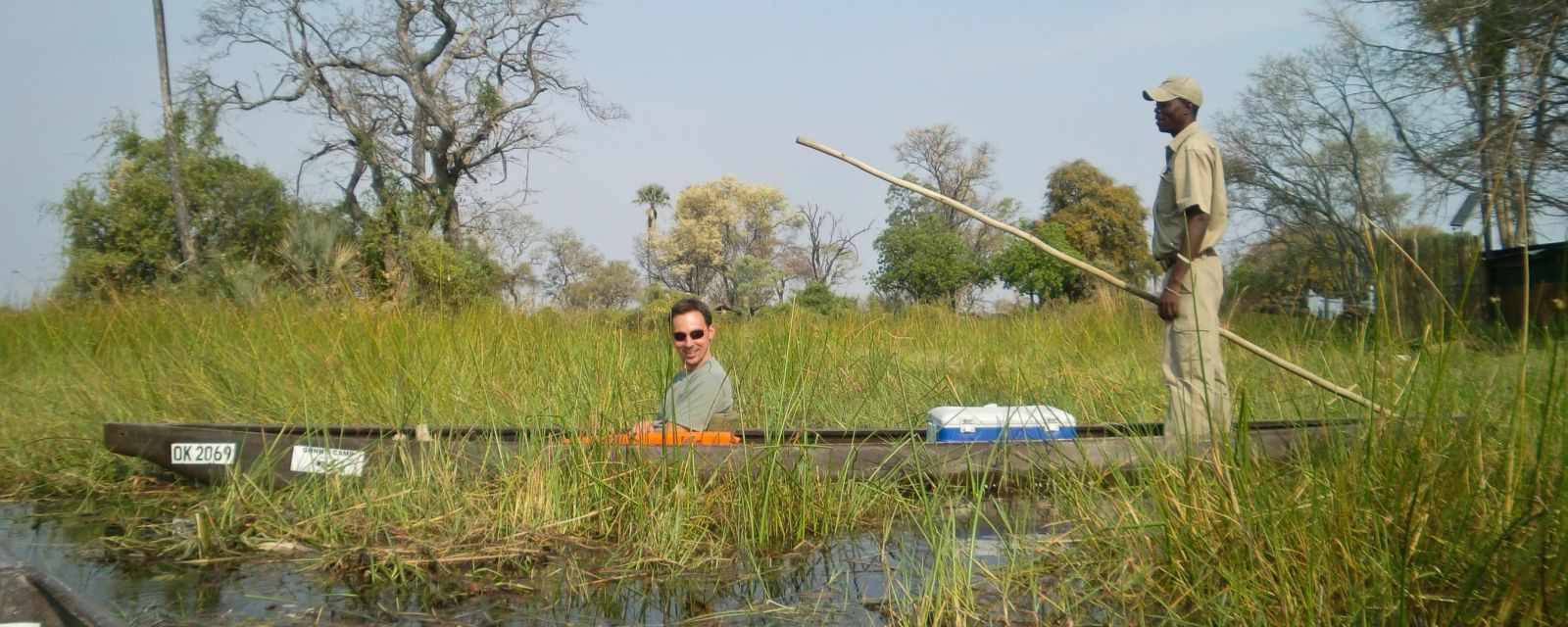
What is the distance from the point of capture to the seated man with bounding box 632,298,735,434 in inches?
204

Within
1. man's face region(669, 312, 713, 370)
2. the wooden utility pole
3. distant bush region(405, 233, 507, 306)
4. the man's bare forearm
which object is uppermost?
the wooden utility pole

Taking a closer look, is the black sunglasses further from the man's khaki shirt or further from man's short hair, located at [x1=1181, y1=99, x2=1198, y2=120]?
man's short hair, located at [x1=1181, y1=99, x2=1198, y2=120]

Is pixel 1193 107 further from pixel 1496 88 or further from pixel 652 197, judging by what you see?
pixel 652 197

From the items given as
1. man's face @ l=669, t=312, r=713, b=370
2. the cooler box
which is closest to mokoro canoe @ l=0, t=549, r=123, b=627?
man's face @ l=669, t=312, r=713, b=370

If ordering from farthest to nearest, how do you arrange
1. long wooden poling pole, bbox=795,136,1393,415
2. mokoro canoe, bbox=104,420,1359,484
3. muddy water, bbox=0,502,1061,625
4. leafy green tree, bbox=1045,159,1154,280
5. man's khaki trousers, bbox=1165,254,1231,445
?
leafy green tree, bbox=1045,159,1154,280, man's khaki trousers, bbox=1165,254,1231,445, mokoro canoe, bbox=104,420,1359,484, long wooden poling pole, bbox=795,136,1393,415, muddy water, bbox=0,502,1061,625

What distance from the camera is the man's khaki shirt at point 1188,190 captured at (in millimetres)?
5191

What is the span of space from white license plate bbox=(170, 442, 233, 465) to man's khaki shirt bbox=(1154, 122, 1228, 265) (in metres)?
4.53

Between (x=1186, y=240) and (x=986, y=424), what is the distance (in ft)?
4.08

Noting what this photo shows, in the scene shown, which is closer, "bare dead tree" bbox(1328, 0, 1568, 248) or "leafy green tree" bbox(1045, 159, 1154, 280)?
"bare dead tree" bbox(1328, 0, 1568, 248)

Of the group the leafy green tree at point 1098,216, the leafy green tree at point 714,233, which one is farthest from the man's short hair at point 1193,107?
the leafy green tree at point 714,233

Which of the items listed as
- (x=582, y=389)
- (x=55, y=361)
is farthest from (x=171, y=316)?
(x=582, y=389)

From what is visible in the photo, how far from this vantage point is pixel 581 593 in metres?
3.90

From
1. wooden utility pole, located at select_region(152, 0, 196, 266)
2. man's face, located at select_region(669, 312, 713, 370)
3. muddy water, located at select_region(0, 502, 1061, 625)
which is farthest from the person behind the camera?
wooden utility pole, located at select_region(152, 0, 196, 266)

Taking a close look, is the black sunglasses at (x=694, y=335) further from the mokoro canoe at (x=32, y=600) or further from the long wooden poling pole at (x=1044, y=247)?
the mokoro canoe at (x=32, y=600)
